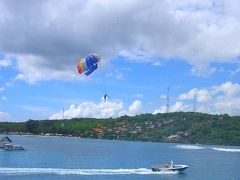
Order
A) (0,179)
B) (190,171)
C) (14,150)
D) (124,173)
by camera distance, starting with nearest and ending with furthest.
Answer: (0,179) < (124,173) < (190,171) < (14,150)

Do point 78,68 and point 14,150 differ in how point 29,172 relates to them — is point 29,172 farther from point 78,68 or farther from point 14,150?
point 14,150

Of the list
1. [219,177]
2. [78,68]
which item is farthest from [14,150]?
[78,68]

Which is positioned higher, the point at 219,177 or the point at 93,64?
the point at 93,64

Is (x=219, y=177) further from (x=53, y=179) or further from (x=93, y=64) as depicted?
(x=93, y=64)

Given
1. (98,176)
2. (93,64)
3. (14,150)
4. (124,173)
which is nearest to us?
(93,64)

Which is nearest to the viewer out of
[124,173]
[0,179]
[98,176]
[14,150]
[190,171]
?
[0,179]

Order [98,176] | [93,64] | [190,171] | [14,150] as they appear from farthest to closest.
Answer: [14,150] → [190,171] → [98,176] → [93,64]

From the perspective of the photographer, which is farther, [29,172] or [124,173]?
[124,173]

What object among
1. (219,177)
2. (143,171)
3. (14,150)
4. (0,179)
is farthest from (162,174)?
(14,150)

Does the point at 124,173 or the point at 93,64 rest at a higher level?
the point at 93,64
